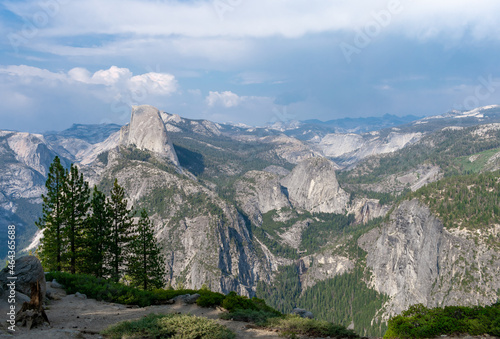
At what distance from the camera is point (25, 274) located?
2183cm

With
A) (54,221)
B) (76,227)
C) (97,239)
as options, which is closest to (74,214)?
(76,227)

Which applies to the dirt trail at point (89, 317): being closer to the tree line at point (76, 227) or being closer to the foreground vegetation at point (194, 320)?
the foreground vegetation at point (194, 320)

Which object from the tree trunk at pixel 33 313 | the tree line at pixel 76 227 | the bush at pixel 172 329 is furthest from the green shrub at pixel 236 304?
A: the tree line at pixel 76 227

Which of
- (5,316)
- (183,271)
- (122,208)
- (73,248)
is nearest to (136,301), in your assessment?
(5,316)

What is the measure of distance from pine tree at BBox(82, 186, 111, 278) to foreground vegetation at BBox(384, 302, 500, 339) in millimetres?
34923

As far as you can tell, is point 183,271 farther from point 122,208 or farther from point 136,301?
point 136,301

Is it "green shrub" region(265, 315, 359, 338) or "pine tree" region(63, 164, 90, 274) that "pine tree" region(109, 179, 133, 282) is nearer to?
"pine tree" region(63, 164, 90, 274)

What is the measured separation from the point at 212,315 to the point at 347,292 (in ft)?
605

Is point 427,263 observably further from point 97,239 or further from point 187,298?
point 187,298

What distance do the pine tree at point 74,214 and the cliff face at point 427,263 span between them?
5589 inches

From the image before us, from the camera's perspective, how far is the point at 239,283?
599ft

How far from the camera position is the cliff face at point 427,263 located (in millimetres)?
128625

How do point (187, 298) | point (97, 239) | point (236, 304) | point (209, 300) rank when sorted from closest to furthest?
point (236, 304) → point (209, 300) → point (187, 298) → point (97, 239)

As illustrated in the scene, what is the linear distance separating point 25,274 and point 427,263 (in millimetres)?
170113
